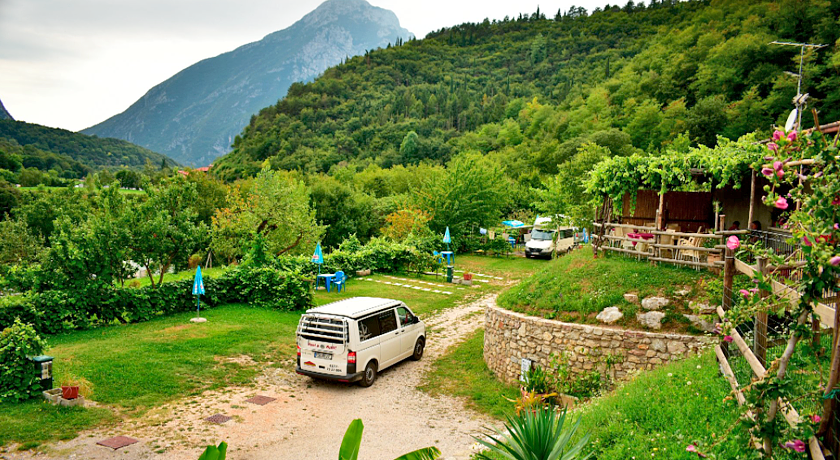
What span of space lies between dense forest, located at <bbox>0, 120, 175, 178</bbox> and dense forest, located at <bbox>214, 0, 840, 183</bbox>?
3686 centimetres

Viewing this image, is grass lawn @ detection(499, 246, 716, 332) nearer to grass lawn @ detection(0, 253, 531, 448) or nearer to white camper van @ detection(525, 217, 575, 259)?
grass lawn @ detection(0, 253, 531, 448)

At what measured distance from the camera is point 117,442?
8031mm

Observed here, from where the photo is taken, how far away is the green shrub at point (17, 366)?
9.07 m

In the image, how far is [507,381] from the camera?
1238 centimetres

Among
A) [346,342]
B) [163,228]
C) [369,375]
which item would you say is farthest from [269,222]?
[346,342]

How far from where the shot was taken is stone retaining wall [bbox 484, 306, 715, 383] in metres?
10.4

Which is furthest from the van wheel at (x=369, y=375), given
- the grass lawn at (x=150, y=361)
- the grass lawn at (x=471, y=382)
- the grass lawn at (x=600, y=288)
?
the grass lawn at (x=600, y=288)

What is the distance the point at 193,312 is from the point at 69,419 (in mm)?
8066

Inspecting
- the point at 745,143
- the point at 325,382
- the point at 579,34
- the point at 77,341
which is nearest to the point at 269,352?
the point at 325,382

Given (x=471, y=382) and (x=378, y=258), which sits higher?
(x=378, y=258)

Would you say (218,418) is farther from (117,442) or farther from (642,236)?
(642,236)

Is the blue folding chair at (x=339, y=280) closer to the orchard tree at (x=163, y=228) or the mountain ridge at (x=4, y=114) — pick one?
the orchard tree at (x=163, y=228)

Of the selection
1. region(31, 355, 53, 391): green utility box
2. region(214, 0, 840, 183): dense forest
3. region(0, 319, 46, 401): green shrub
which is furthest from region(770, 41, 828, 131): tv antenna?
region(214, 0, 840, 183): dense forest

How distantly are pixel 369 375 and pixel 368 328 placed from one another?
118 cm
